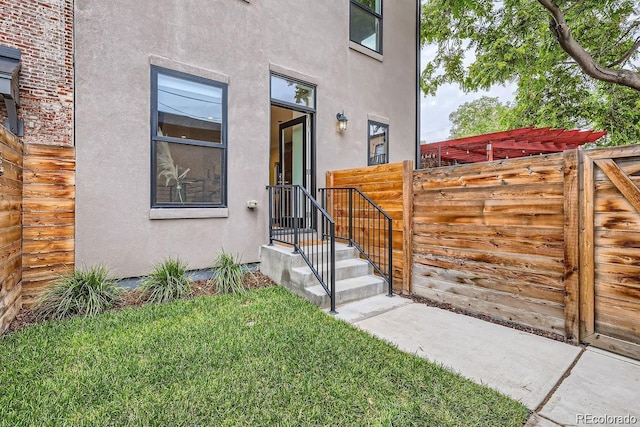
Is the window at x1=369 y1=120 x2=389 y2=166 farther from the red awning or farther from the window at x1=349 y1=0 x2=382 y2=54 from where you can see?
the red awning

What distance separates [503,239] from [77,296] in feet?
15.7

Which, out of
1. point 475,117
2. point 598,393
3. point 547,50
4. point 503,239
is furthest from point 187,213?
point 475,117

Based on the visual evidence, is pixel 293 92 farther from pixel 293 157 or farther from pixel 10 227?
pixel 10 227

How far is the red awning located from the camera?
8.47 meters

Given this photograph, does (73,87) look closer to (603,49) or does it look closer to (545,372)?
(545,372)

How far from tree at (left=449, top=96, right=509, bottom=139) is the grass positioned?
26.2 metres

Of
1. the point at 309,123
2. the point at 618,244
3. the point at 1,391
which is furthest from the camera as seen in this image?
the point at 309,123

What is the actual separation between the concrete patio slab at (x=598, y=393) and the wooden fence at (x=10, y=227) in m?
4.41

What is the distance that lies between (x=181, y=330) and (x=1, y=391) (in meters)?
1.18

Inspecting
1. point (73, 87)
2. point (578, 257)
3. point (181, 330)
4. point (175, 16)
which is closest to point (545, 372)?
point (578, 257)

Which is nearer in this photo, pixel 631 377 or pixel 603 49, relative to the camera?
pixel 631 377

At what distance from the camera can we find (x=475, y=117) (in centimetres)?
2689

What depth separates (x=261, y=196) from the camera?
484cm

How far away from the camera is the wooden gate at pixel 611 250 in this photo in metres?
2.55
